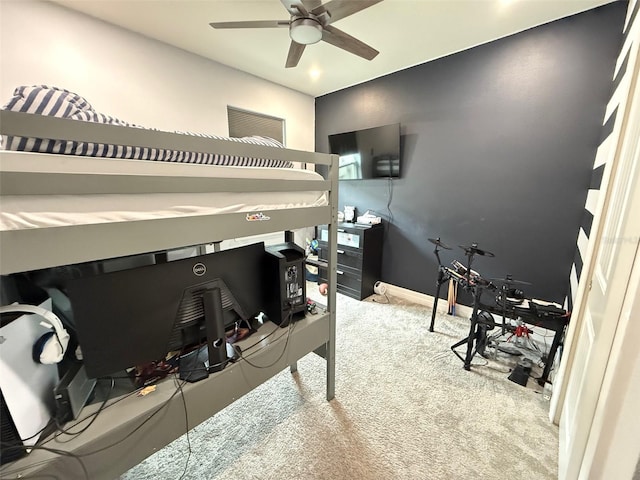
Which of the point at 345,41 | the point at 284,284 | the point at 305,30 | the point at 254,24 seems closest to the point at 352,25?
the point at 345,41

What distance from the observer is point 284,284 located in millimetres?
1422

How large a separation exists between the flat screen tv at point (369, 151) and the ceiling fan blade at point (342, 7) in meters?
1.53

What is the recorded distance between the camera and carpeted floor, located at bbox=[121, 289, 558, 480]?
1262 millimetres

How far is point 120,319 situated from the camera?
97 cm

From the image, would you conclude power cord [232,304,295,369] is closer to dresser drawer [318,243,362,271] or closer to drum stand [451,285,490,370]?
drum stand [451,285,490,370]

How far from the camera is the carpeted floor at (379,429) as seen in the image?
1262 millimetres

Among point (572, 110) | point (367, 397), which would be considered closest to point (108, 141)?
point (367, 397)

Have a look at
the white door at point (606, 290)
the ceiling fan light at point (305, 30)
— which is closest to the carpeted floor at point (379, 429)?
the white door at point (606, 290)

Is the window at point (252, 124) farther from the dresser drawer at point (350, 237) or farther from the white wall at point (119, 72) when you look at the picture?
the dresser drawer at point (350, 237)

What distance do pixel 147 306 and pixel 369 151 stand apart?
2.98m

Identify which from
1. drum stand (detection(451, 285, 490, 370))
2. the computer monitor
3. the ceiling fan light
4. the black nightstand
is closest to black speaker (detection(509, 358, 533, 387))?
drum stand (detection(451, 285, 490, 370))

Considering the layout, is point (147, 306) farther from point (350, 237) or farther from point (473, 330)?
point (350, 237)

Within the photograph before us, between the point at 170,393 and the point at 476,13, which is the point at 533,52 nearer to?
the point at 476,13

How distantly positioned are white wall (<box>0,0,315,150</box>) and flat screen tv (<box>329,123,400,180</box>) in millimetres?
1177
